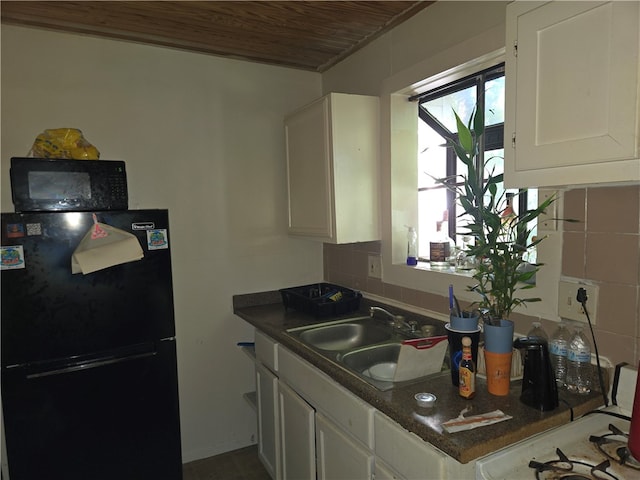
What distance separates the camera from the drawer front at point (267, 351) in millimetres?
2014

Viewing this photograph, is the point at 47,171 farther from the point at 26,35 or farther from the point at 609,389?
the point at 609,389

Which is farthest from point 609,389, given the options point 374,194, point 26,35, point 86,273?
point 26,35

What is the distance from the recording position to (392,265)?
217 centimetres

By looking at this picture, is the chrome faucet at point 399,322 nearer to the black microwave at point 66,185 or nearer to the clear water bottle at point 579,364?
the clear water bottle at point 579,364

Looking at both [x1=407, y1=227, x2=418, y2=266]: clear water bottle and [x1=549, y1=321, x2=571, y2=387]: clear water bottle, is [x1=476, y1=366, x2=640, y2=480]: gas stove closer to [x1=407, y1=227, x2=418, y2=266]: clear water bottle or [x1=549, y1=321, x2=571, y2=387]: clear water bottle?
[x1=549, y1=321, x2=571, y2=387]: clear water bottle

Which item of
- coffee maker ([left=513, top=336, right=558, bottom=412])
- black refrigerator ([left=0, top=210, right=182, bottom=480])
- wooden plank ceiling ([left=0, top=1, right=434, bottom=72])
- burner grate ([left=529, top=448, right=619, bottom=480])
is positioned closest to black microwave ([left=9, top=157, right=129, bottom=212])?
black refrigerator ([left=0, top=210, right=182, bottom=480])

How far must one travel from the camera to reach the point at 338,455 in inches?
59.7

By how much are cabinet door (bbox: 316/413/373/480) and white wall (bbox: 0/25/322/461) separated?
3.51 feet

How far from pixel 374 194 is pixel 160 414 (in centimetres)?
159

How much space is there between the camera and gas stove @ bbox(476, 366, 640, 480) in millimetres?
1013

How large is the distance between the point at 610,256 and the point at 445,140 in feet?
3.57

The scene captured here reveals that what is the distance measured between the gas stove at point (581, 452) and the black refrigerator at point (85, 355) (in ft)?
5.28

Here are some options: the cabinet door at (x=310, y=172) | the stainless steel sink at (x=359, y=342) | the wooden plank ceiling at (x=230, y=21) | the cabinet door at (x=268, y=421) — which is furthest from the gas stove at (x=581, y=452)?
the wooden plank ceiling at (x=230, y=21)

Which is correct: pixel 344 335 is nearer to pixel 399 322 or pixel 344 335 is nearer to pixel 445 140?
pixel 399 322
